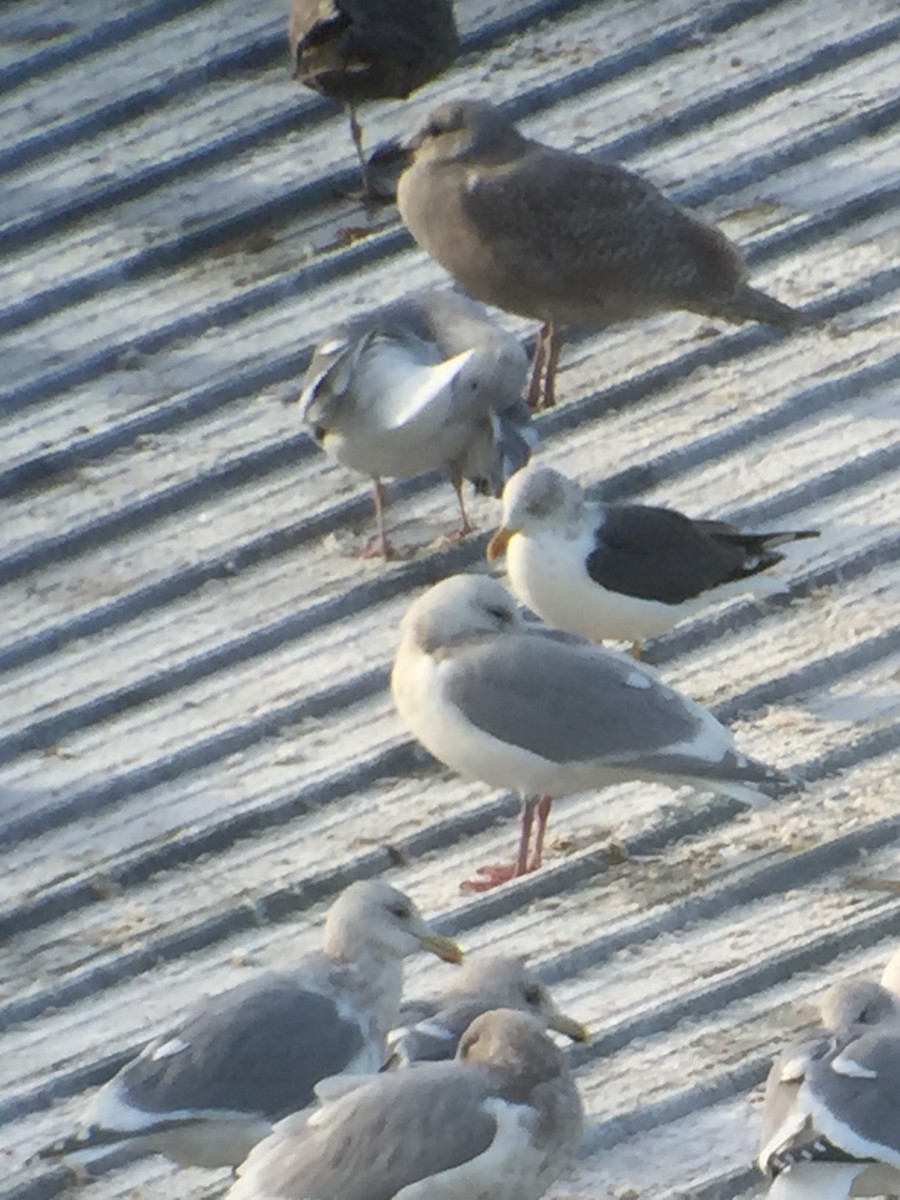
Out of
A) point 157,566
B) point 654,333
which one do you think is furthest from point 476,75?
point 157,566

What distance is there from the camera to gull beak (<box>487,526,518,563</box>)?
23.8 feet

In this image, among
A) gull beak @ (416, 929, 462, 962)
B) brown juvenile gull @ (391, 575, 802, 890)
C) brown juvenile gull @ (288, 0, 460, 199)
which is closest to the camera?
→ gull beak @ (416, 929, 462, 962)

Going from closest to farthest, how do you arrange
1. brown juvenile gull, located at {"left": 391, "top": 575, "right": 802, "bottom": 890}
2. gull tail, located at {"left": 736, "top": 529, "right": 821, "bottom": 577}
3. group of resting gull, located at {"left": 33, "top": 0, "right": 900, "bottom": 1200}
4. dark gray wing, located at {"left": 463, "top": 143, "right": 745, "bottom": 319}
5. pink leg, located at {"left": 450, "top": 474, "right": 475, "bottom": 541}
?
1. group of resting gull, located at {"left": 33, "top": 0, "right": 900, "bottom": 1200}
2. brown juvenile gull, located at {"left": 391, "top": 575, "right": 802, "bottom": 890}
3. gull tail, located at {"left": 736, "top": 529, "right": 821, "bottom": 577}
4. pink leg, located at {"left": 450, "top": 474, "right": 475, "bottom": 541}
5. dark gray wing, located at {"left": 463, "top": 143, "right": 745, "bottom": 319}

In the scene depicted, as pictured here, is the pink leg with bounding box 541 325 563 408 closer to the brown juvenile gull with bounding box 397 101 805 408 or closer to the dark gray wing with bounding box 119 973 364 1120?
the brown juvenile gull with bounding box 397 101 805 408

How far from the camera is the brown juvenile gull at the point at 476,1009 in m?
5.40

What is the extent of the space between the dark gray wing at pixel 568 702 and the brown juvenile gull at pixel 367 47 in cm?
245

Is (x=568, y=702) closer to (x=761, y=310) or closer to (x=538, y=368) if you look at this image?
(x=761, y=310)

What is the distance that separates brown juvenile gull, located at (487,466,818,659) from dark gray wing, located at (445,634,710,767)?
444 mm

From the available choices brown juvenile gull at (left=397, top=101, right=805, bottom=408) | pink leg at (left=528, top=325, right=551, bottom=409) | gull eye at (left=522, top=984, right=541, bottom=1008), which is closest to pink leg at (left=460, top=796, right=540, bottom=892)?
gull eye at (left=522, top=984, right=541, bottom=1008)

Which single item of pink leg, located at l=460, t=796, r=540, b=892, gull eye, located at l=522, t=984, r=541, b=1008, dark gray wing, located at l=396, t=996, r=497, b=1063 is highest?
dark gray wing, located at l=396, t=996, r=497, b=1063

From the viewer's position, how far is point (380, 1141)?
16.2 ft

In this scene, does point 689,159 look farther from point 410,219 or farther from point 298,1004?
point 298,1004

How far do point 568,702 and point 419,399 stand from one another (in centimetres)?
134

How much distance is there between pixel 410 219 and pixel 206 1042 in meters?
3.50
